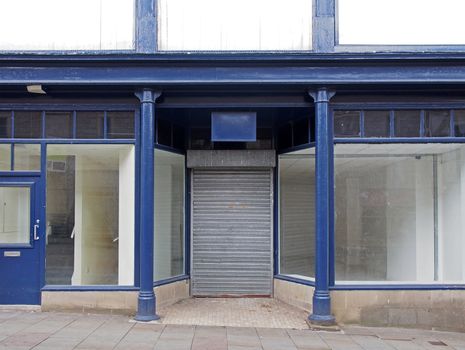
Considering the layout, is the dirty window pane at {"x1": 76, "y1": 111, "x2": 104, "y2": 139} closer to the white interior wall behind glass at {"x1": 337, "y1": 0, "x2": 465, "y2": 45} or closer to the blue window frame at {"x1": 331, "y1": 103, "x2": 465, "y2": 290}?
the blue window frame at {"x1": 331, "y1": 103, "x2": 465, "y2": 290}

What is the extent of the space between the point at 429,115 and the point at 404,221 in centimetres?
187

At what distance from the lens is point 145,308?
836cm

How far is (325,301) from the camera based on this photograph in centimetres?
836

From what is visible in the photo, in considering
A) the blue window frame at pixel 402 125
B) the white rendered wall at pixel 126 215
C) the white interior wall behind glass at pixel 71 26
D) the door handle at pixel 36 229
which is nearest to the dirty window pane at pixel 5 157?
the door handle at pixel 36 229

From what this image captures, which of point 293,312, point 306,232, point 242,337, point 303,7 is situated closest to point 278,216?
point 306,232

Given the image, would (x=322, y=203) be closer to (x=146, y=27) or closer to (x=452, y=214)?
(x=452, y=214)

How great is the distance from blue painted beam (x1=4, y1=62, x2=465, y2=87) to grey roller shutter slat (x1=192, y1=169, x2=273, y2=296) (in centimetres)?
239

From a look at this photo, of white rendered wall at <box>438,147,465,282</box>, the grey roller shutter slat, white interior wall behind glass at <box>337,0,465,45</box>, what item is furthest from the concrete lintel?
white rendered wall at <box>438,147,465,282</box>

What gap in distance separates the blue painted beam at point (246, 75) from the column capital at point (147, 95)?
0.49 feet

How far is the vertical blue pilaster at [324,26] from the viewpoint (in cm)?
854

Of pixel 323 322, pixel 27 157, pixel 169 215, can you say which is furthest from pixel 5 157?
pixel 323 322

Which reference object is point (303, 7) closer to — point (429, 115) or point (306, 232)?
point (429, 115)

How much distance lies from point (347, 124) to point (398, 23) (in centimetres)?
187

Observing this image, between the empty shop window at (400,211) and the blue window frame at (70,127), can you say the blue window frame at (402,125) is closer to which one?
the empty shop window at (400,211)
